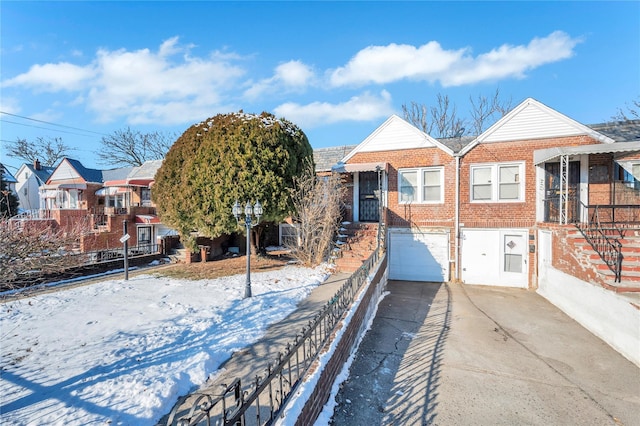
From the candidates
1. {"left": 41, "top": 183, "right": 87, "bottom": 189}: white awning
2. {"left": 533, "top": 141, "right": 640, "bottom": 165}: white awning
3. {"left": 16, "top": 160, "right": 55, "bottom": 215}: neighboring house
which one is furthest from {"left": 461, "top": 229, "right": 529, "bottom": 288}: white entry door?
{"left": 16, "top": 160, "right": 55, "bottom": 215}: neighboring house

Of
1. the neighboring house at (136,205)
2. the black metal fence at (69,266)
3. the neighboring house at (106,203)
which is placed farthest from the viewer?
the neighboring house at (136,205)

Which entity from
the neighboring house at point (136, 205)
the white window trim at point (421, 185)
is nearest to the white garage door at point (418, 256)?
the white window trim at point (421, 185)

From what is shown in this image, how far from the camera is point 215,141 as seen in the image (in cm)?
1082

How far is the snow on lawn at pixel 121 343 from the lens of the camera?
3623 mm

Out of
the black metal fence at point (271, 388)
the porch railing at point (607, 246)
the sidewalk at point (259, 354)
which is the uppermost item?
the porch railing at point (607, 246)

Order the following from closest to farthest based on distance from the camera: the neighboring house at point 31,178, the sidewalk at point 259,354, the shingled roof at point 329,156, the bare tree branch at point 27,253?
the bare tree branch at point 27,253
the sidewalk at point 259,354
the shingled roof at point 329,156
the neighboring house at point 31,178

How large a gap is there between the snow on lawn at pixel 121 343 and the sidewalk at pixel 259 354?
18 cm

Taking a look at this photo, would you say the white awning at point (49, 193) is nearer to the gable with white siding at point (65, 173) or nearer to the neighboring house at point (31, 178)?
the gable with white siding at point (65, 173)

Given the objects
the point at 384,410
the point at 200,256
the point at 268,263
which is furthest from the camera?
the point at 200,256

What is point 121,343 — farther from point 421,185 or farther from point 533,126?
point 533,126

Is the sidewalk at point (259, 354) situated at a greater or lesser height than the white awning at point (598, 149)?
lesser

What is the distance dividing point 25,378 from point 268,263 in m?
8.18

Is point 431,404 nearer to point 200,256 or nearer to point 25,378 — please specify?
point 25,378

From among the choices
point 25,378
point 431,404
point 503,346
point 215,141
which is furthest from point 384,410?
point 215,141
